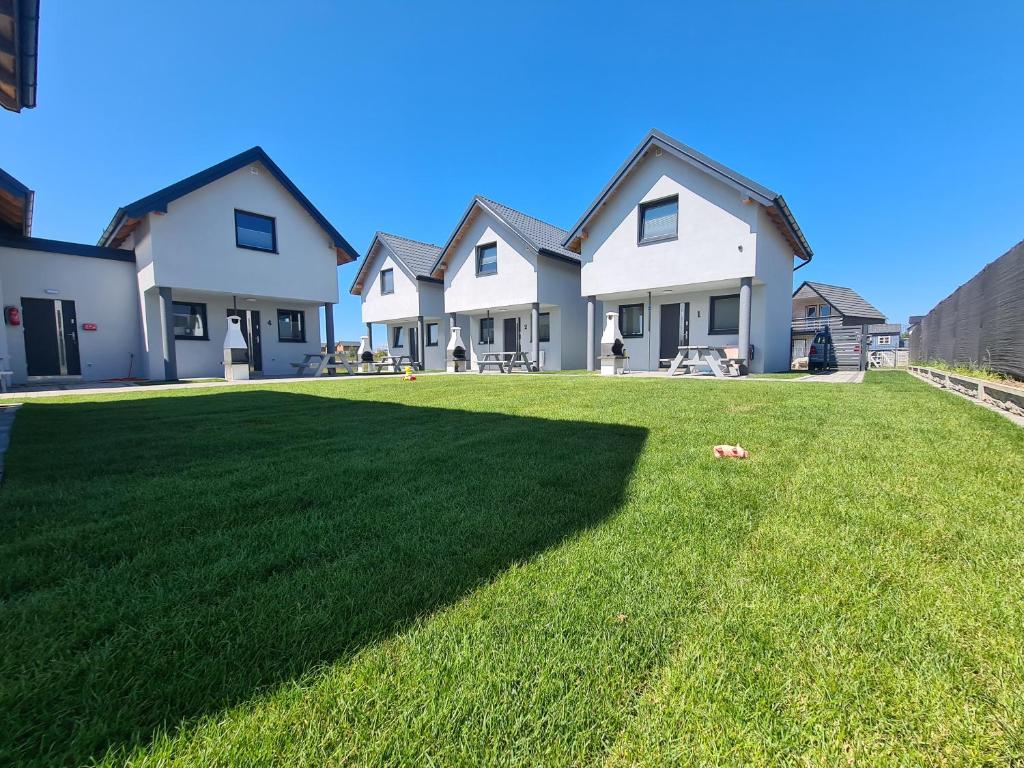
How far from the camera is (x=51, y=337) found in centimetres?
1189

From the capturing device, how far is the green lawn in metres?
0.98

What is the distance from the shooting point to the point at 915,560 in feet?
5.77

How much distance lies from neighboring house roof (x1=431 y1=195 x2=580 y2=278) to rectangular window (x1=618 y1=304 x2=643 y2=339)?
327 cm

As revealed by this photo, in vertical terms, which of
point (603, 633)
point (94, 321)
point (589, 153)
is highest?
point (589, 153)

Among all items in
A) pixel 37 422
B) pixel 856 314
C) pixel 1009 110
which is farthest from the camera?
pixel 856 314

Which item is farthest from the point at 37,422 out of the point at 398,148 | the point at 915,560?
the point at 398,148

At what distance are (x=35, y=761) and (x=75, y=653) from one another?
1.37 ft

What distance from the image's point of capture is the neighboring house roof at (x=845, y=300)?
30.2 metres

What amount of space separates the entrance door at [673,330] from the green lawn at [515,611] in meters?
12.0

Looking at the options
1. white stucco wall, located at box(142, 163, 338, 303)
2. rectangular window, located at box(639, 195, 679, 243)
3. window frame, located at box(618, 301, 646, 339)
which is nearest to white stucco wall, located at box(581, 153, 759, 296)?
rectangular window, located at box(639, 195, 679, 243)

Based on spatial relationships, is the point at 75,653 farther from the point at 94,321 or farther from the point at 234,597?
the point at 94,321

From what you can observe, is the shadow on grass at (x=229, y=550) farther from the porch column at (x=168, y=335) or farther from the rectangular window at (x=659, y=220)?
the rectangular window at (x=659, y=220)

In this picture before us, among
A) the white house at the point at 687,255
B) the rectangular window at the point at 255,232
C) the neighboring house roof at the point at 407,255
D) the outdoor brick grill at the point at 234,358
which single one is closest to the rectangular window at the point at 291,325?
the rectangular window at the point at 255,232

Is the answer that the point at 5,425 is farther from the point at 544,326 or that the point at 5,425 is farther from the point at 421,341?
the point at 421,341
